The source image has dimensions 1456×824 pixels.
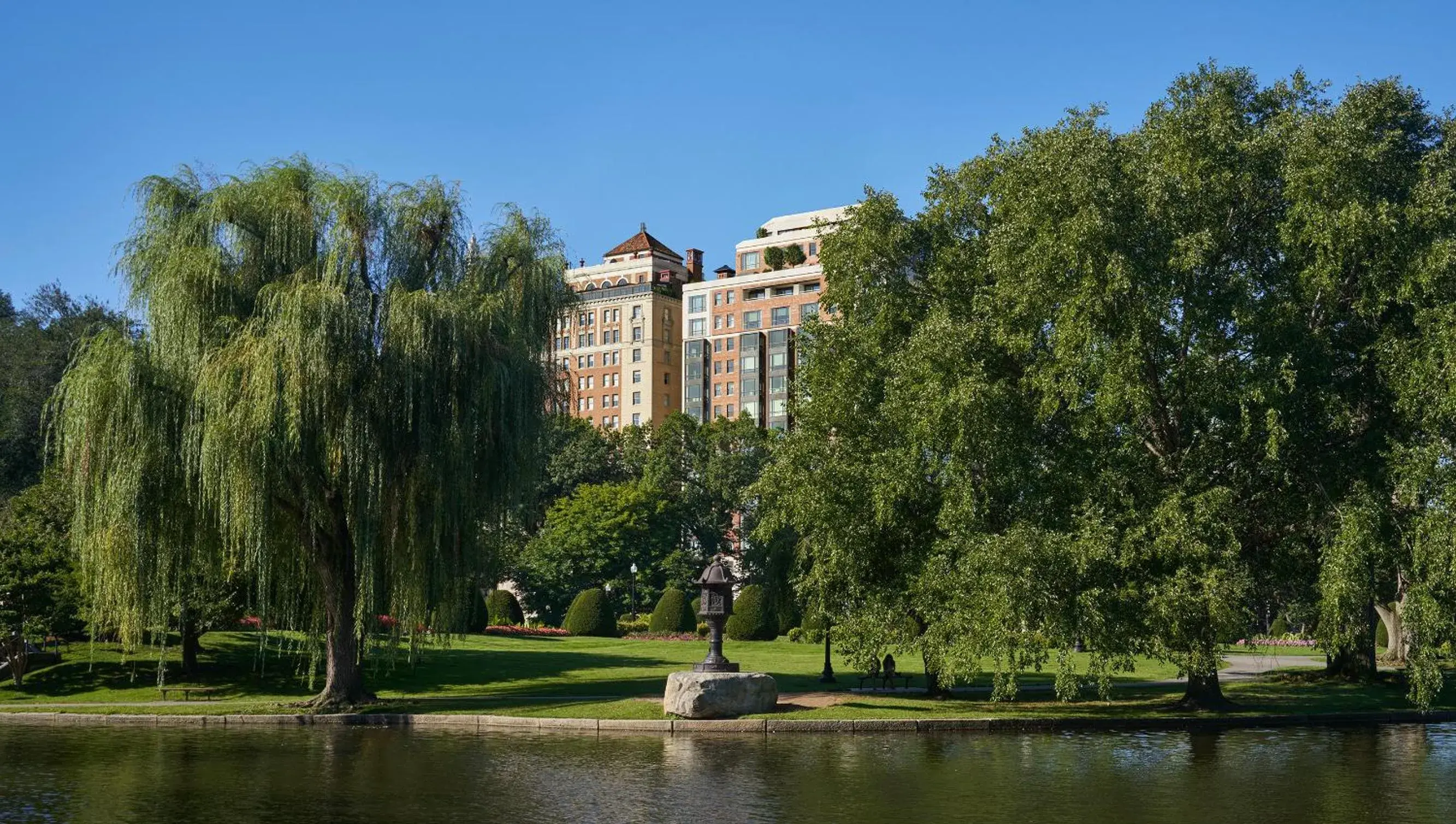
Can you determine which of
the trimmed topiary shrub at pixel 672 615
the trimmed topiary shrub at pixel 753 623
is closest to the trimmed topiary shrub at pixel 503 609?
the trimmed topiary shrub at pixel 672 615

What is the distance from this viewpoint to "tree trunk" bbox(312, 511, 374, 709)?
33.3 metres

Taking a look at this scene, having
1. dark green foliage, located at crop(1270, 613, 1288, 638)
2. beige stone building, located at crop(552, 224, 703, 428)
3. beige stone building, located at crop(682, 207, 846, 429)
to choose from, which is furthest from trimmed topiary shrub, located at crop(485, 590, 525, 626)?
beige stone building, located at crop(552, 224, 703, 428)

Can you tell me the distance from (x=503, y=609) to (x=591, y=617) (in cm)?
782

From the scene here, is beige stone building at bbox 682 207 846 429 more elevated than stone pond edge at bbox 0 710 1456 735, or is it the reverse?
beige stone building at bbox 682 207 846 429

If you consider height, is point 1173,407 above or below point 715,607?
above

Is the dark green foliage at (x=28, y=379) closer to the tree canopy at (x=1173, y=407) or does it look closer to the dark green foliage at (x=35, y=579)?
the dark green foliage at (x=35, y=579)

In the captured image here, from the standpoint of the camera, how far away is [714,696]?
98.1 ft

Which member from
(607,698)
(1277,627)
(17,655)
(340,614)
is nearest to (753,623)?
(607,698)

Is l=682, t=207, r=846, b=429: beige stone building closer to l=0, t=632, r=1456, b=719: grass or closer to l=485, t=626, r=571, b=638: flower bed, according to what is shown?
l=485, t=626, r=571, b=638: flower bed

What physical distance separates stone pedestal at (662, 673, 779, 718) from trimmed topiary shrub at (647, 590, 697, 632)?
40.7 meters

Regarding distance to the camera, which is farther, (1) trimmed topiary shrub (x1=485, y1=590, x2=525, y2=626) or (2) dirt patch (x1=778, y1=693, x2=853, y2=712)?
(1) trimmed topiary shrub (x1=485, y1=590, x2=525, y2=626)

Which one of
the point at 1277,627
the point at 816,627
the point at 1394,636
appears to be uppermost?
the point at 816,627

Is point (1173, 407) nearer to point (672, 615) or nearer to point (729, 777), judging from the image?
point (729, 777)

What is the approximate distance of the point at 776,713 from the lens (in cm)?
3039
